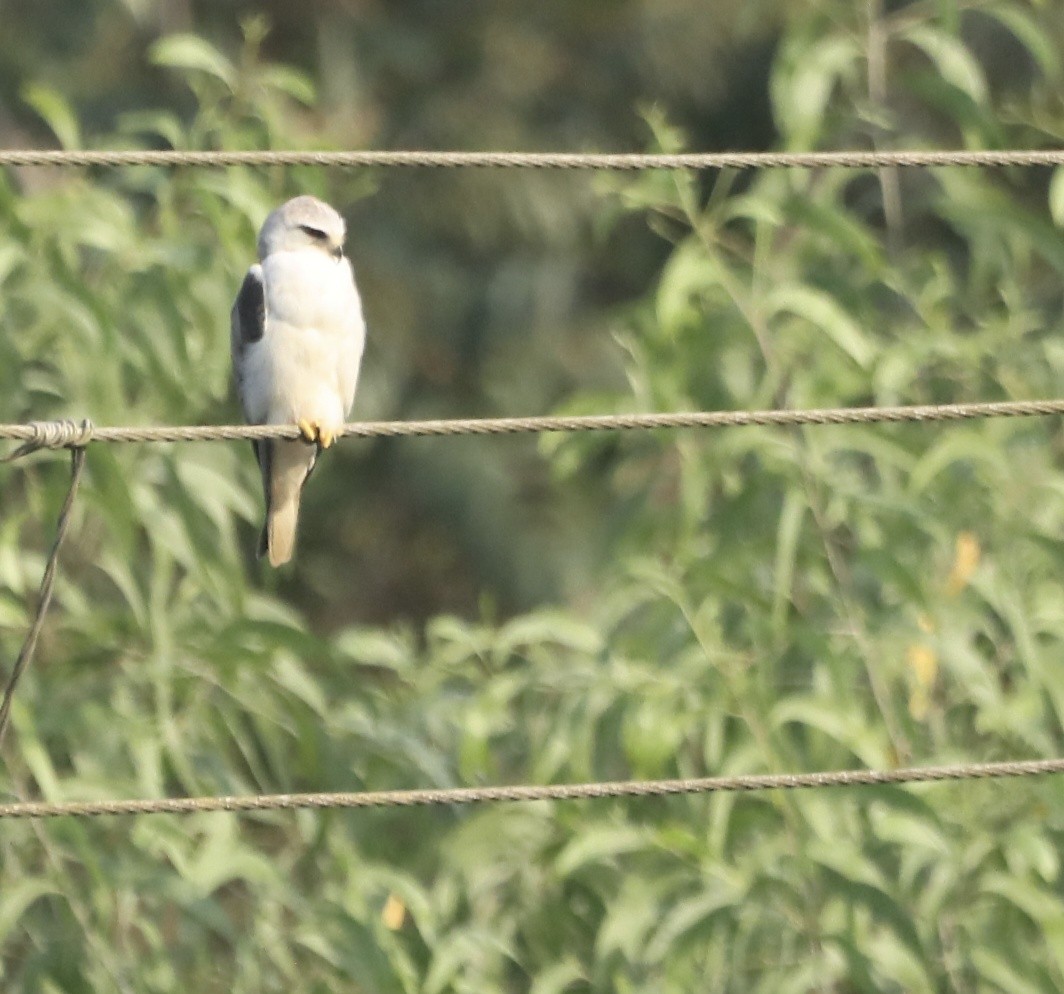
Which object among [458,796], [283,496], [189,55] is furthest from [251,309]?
[458,796]

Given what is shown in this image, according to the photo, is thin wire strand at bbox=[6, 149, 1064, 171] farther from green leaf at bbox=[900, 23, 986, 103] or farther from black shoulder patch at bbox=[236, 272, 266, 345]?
black shoulder patch at bbox=[236, 272, 266, 345]

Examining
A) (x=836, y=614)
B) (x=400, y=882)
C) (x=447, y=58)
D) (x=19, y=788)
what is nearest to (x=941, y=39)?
(x=836, y=614)

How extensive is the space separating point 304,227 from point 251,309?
0.78 ft

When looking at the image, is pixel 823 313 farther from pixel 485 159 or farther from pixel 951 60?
pixel 485 159

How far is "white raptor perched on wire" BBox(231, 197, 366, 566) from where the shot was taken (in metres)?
5.71

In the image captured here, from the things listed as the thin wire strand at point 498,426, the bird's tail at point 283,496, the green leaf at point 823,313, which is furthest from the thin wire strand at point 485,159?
the bird's tail at point 283,496

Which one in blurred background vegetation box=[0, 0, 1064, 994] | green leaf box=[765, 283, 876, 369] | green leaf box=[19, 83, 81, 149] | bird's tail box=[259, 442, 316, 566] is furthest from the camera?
bird's tail box=[259, 442, 316, 566]

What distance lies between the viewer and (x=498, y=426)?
4070 mm

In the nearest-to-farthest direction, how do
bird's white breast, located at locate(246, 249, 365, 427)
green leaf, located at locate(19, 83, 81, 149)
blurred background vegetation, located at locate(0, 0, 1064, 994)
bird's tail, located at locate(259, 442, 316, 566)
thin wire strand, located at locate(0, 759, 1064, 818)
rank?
thin wire strand, located at locate(0, 759, 1064, 818), blurred background vegetation, located at locate(0, 0, 1064, 994), green leaf, located at locate(19, 83, 81, 149), bird's white breast, located at locate(246, 249, 365, 427), bird's tail, located at locate(259, 442, 316, 566)

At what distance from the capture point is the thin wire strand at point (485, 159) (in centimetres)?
398

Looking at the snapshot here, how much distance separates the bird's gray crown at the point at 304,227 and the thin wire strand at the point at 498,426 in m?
1.58

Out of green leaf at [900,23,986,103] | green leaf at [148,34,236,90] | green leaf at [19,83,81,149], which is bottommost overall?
green leaf at [19,83,81,149]

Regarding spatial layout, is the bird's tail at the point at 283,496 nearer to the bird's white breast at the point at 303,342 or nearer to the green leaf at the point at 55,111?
the bird's white breast at the point at 303,342

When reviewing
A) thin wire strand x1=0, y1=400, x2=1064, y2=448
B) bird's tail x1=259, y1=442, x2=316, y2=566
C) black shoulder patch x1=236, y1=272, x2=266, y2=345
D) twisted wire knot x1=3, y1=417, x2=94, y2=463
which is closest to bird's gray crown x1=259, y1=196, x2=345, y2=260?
black shoulder patch x1=236, y1=272, x2=266, y2=345
